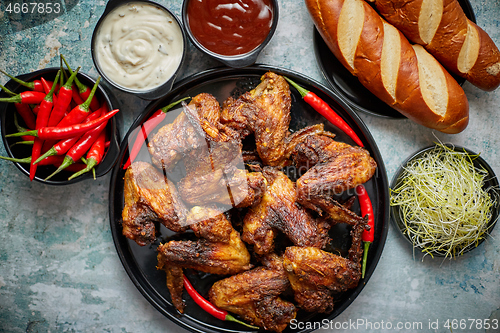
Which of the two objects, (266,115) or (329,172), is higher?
(266,115)

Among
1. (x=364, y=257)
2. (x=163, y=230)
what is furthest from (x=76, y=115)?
(x=364, y=257)

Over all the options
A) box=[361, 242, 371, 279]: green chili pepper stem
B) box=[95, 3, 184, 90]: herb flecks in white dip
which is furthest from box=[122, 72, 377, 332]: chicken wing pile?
box=[95, 3, 184, 90]: herb flecks in white dip

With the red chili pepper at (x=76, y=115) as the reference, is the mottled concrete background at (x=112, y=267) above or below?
below

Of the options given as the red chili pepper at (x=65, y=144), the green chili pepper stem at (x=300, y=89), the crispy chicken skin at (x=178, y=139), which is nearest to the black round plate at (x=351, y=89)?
the green chili pepper stem at (x=300, y=89)

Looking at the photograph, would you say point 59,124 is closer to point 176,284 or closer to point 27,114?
point 27,114

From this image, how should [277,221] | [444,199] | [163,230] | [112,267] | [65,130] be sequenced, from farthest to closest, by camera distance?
[112,267] < [444,199] < [163,230] < [277,221] < [65,130]

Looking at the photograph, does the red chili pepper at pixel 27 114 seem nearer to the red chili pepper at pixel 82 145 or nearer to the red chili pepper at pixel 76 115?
the red chili pepper at pixel 76 115
